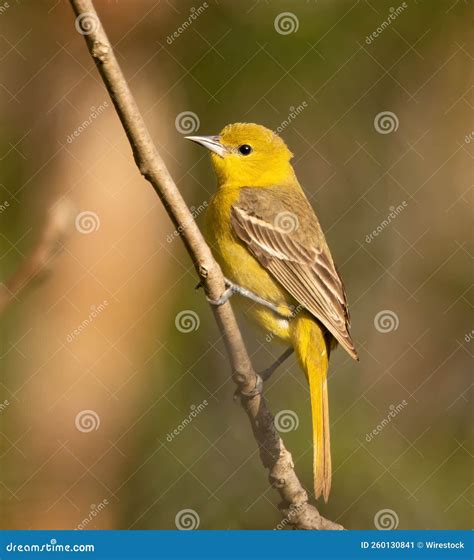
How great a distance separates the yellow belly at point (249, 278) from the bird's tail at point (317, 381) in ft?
0.32

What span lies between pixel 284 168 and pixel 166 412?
7.77 feet

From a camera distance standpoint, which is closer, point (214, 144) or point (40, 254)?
point (40, 254)

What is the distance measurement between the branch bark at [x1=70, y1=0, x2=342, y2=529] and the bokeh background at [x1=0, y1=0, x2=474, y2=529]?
208 centimetres

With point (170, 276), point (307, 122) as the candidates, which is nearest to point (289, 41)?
point (307, 122)

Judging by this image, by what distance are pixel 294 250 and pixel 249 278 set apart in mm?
445

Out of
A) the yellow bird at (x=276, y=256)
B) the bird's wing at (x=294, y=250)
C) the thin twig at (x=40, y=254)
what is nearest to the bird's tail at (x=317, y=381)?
the yellow bird at (x=276, y=256)

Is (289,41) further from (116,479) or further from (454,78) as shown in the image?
(116,479)

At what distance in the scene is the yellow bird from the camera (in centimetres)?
490

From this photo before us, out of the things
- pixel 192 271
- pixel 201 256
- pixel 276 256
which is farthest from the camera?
pixel 192 271

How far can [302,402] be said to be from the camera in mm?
6875

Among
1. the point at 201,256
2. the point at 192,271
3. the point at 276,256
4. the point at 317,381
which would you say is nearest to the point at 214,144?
the point at 276,256

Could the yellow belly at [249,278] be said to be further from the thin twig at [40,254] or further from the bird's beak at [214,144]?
the thin twig at [40,254]

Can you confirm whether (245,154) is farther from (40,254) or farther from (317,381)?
(40,254)

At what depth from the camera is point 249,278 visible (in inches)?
198
